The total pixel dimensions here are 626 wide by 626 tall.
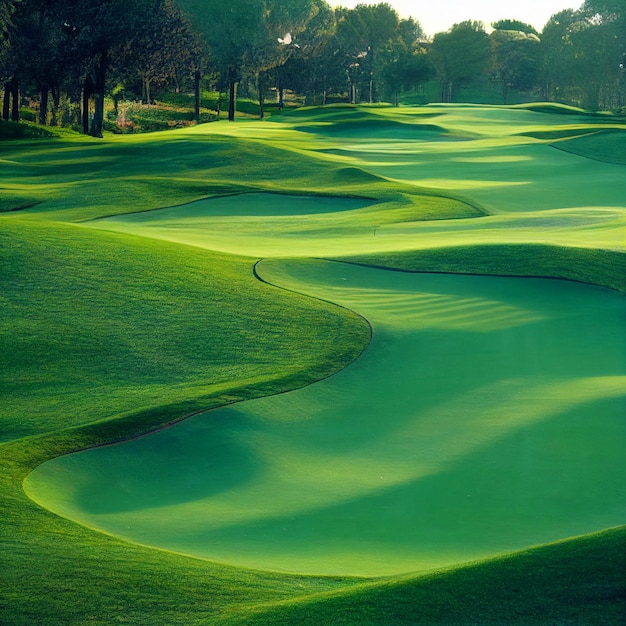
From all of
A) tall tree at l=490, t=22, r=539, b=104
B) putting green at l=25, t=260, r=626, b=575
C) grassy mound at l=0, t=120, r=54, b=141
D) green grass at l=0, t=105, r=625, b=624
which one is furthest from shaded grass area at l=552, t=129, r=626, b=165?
tall tree at l=490, t=22, r=539, b=104

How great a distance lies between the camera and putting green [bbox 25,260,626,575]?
6984 mm

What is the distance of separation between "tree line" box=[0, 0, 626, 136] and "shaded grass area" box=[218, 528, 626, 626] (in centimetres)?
4232

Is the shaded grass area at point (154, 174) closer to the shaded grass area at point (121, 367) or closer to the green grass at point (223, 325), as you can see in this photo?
the green grass at point (223, 325)

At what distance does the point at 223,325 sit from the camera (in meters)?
12.8

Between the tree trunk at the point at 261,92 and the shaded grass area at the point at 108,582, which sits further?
the tree trunk at the point at 261,92

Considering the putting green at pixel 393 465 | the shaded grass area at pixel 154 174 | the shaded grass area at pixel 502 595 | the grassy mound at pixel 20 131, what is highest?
the grassy mound at pixel 20 131

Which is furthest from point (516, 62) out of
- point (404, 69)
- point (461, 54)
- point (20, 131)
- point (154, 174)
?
point (154, 174)

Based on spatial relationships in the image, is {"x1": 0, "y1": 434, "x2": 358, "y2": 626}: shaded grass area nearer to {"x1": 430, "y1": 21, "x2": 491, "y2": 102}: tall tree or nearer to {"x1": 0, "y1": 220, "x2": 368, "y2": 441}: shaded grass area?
{"x1": 0, "y1": 220, "x2": 368, "y2": 441}: shaded grass area

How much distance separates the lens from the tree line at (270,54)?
49.9 metres

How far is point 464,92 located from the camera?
133 meters

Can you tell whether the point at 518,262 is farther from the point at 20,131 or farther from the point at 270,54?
the point at 270,54

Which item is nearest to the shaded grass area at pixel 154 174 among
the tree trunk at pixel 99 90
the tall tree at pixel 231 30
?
the tree trunk at pixel 99 90

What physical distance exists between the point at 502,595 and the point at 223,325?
321 inches

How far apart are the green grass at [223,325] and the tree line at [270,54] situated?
15.8 m
